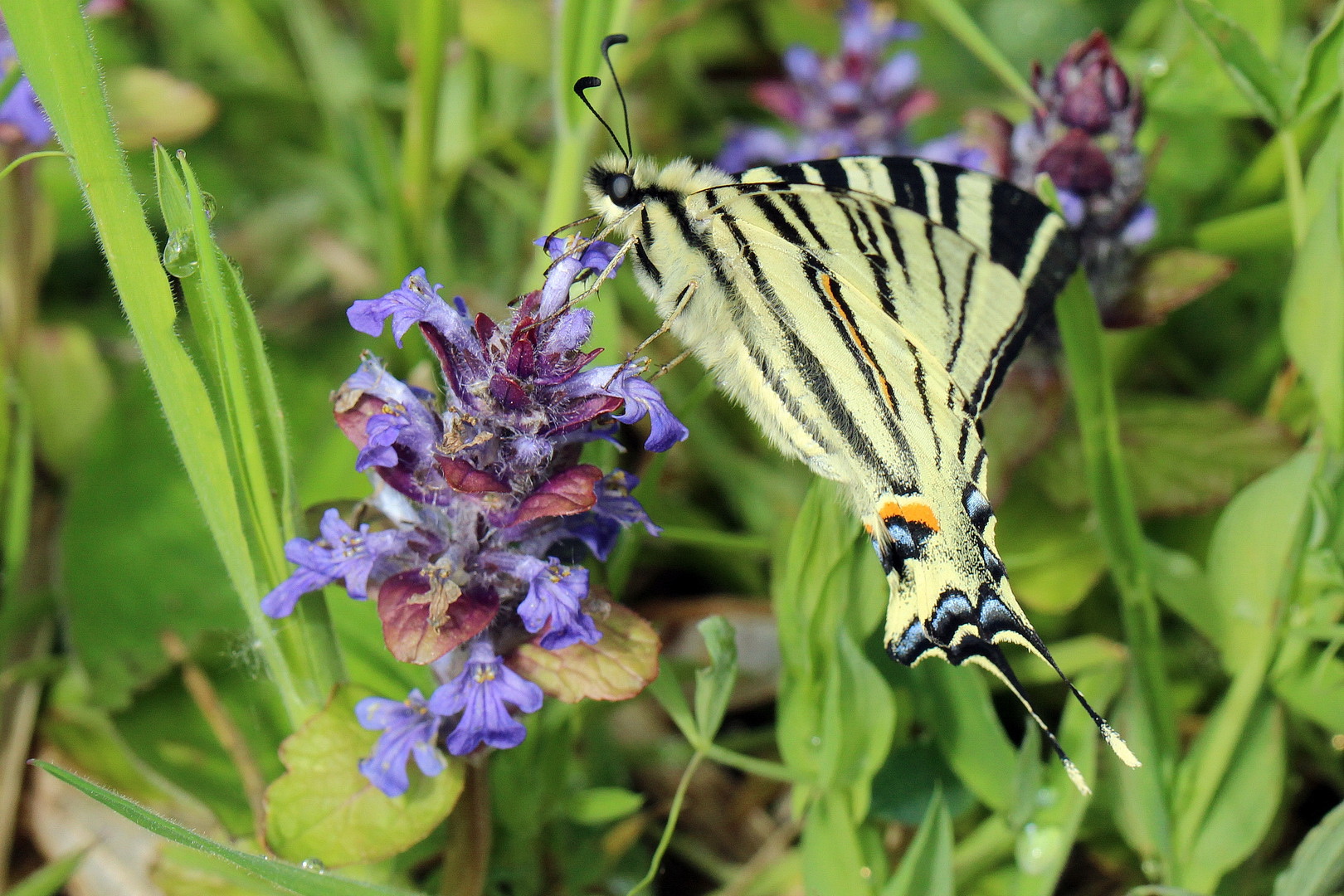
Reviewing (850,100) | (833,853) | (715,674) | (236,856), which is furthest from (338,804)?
(850,100)

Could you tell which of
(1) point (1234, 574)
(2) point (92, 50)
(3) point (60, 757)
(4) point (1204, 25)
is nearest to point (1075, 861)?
(1) point (1234, 574)

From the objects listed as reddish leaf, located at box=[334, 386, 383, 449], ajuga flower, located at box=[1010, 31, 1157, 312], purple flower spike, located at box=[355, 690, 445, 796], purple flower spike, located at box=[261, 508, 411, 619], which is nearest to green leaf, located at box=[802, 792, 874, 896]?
purple flower spike, located at box=[355, 690, 445, 796]

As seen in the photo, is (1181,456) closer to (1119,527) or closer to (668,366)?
(1119,527)

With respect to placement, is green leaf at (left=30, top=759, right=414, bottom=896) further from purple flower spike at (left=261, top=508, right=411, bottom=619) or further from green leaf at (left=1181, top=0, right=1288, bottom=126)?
green leaf at (left=1181, top=0, right=1288, bottom=126)

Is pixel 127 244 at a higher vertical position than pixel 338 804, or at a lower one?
higher

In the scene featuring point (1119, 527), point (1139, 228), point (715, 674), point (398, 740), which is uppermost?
point (1139, 228)

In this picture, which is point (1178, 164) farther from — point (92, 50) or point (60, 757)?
point (60, 757)
